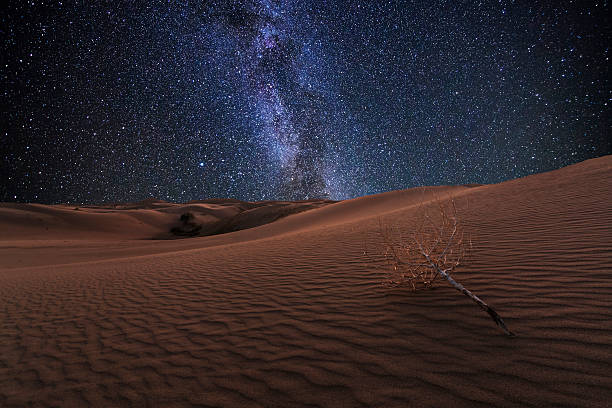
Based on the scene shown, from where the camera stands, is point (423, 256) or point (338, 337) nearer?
point (338, 337)

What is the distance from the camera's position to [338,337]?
2506mm

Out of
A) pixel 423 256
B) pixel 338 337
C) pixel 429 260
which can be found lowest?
Answer: pixel 338 337

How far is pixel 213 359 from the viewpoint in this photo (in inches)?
95.0

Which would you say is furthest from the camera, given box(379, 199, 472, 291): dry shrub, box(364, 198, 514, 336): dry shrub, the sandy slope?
box(379, 199, 472, 291): dry shrub

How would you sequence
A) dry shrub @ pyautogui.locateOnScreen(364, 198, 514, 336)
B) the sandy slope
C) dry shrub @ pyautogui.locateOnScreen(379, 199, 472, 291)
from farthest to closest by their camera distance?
dry shrub @ pyautogui.locateOnScreen(379, 199, 472, 291), dry shrub @ pyautogui.locateOnScreen(364, 198, 514, 336), the sandy slope

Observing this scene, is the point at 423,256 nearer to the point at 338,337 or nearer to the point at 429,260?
the point at 429,260

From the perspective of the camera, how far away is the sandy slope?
1.81 metres

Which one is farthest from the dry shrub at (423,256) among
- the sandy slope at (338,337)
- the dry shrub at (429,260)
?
the sandy slope at (338,337)

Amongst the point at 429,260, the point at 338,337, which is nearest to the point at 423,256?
the point at 429,260

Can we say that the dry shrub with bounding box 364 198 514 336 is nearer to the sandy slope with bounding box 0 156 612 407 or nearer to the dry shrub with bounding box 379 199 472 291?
the dry shrub with bounding box 379 199 472 291

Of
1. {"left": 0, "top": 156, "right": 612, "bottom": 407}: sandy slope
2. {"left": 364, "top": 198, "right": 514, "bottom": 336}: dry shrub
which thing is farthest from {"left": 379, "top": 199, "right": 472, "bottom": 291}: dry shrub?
{"left": 0, "top": 156, "right": 612, "bottom": 407}: sandy slope

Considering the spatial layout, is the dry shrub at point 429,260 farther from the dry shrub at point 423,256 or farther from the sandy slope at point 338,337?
the sandy slope at point 338,337

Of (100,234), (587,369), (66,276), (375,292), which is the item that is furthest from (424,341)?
(100,234)

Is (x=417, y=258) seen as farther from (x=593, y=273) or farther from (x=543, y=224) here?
(x=543, y=224)
